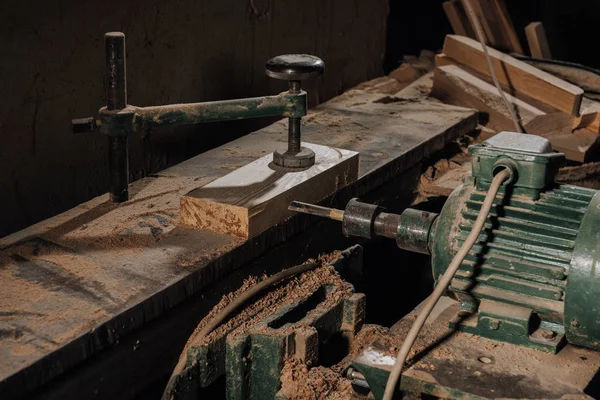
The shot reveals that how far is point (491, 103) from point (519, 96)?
0.12m

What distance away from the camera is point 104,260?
190 centimetres

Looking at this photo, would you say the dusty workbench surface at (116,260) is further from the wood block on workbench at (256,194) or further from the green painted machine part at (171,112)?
the green painted machine part at (171,112)

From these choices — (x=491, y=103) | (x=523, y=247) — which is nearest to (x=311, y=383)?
(x=523, y=247)

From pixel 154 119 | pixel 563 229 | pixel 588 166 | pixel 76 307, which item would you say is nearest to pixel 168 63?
pixel 154 119

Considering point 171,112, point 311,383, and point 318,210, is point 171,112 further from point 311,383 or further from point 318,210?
point 311,383

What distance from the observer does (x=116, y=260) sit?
1.91 meters

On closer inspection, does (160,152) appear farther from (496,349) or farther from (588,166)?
(588,166)

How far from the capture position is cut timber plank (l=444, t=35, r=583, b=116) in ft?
10.2

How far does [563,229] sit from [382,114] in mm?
1640

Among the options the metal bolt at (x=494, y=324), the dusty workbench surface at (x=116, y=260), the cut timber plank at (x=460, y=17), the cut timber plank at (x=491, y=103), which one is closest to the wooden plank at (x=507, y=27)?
the cut timber plank at (x=460, y=17)

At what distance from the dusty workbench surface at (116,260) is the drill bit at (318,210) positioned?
0.14m

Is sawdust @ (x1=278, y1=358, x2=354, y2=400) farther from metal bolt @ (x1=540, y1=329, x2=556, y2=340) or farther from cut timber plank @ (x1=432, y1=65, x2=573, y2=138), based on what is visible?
cut timber plank @ (x1=432, y1=65, x2=573, y2=138)

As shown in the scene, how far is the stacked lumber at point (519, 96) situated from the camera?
312cm

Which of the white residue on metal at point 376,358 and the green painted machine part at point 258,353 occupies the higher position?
the white residue on metal at point 376,358
